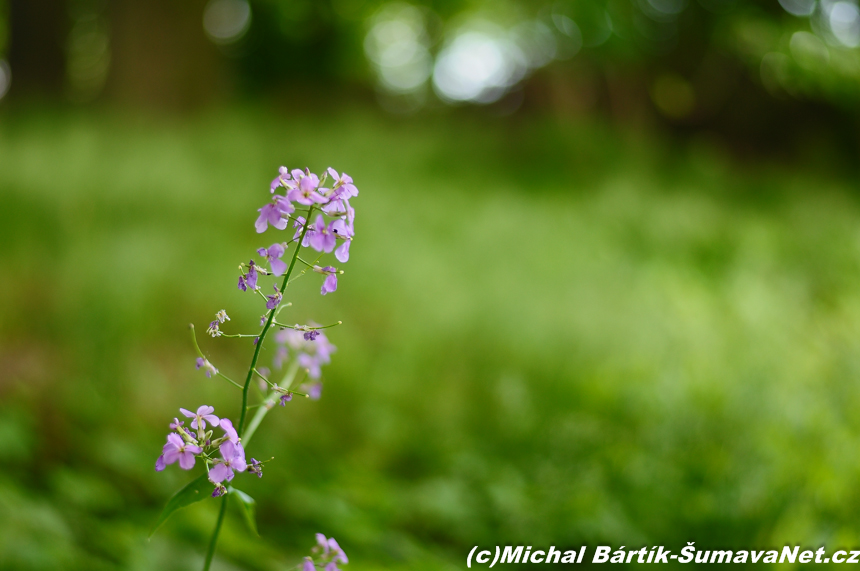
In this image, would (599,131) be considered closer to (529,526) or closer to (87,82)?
(529,526)

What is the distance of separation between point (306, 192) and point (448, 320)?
2.33m

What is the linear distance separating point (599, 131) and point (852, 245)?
3.69 metres

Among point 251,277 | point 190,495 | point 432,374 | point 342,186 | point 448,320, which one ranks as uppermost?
point 448,320

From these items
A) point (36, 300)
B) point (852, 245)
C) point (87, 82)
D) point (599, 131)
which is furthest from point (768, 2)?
point (87, 82)

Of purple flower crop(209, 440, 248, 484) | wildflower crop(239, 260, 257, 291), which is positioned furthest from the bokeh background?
wildflower crop(239, 260, 257, 291)

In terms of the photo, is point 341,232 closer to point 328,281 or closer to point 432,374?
point 328,281

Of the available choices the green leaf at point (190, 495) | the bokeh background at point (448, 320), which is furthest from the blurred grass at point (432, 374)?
the green leaf at point (190, 495)

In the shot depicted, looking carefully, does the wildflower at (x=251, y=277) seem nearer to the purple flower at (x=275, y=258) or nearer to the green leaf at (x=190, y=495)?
the purple flower at (x=275, y=258)

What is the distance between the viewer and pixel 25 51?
26.0 feet

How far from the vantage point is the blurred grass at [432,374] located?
194 centimetres

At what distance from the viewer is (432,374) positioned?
277cm

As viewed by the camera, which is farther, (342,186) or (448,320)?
(448,320)

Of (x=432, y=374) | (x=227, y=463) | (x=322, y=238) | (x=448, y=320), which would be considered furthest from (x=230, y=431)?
(x=448, y=320)

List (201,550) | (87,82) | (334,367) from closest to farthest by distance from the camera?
(201,550)
(334,367)
(87,82)
